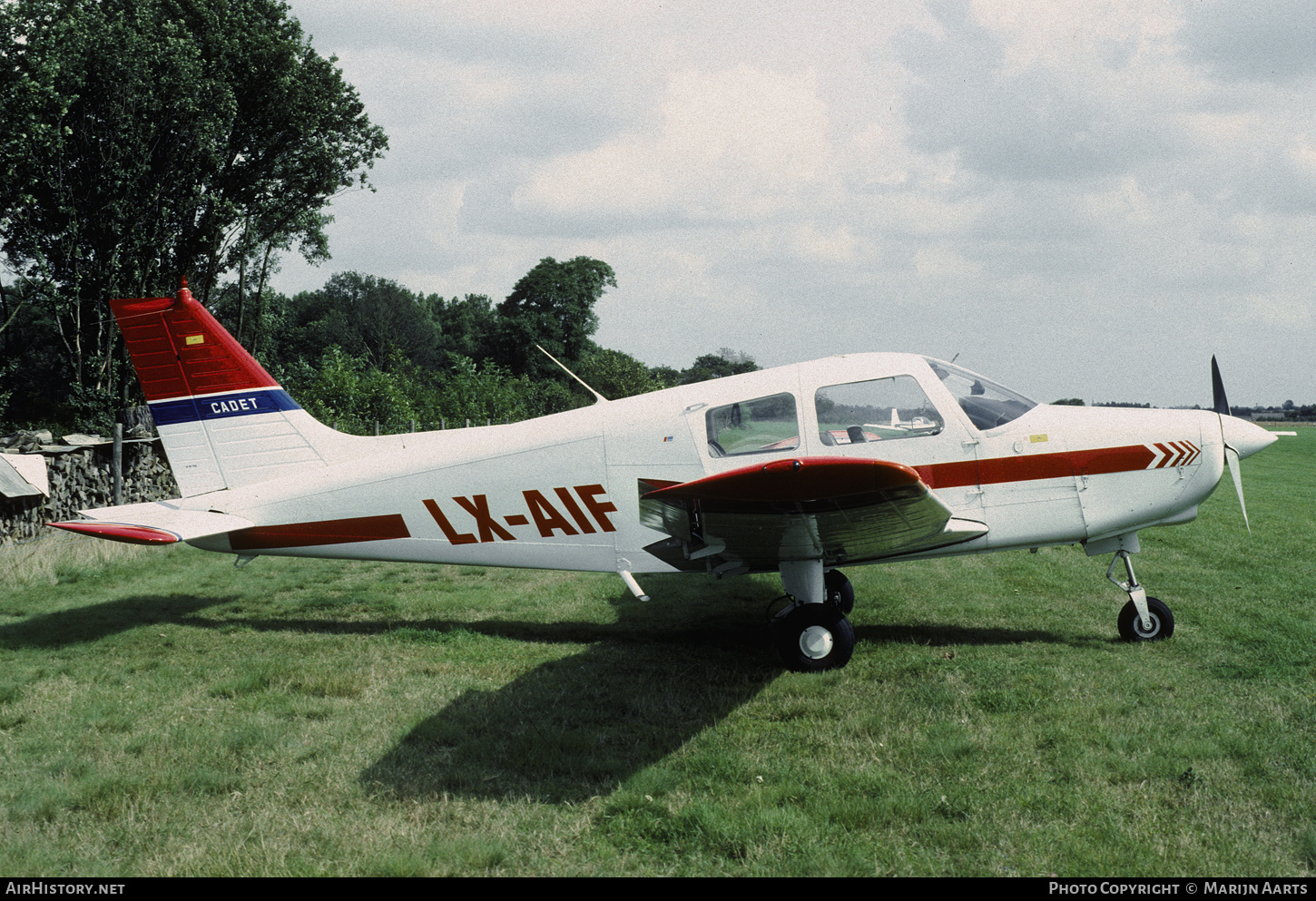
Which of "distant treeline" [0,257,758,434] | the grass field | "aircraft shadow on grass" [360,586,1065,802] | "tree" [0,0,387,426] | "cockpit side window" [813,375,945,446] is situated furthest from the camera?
"distant treeline" [0,257,758,434]

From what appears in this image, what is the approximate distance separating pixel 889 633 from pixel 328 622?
485 cm

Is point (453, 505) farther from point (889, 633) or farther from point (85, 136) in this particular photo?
point (85, 136)

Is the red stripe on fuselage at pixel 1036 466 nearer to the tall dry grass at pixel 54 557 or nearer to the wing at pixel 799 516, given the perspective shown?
the wing at pixel 799 516

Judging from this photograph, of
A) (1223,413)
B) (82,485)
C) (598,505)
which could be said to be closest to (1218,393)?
(1223,413)

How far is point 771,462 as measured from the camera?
17.7ft

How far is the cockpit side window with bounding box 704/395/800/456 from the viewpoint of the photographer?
5.84m

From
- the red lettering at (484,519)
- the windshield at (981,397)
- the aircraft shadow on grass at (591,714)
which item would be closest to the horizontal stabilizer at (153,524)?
the red lettering at (484,519)

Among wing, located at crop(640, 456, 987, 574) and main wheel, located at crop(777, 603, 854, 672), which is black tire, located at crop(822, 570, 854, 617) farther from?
main wheel, located at crop(777, 603, 854, 672)

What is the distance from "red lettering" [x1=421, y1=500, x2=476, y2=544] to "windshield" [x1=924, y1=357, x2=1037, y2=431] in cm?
383

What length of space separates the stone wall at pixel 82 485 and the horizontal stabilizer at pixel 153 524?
16.3ft

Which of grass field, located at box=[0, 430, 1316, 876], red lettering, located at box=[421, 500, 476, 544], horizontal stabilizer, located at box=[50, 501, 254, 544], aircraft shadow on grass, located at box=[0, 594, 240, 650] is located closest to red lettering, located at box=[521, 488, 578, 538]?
red lettering, located at box=[421, 500, 476, 544]

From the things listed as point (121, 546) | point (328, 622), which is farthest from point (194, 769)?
point (121, 546)

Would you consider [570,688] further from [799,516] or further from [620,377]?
[620,377]

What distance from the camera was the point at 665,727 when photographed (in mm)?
4480
